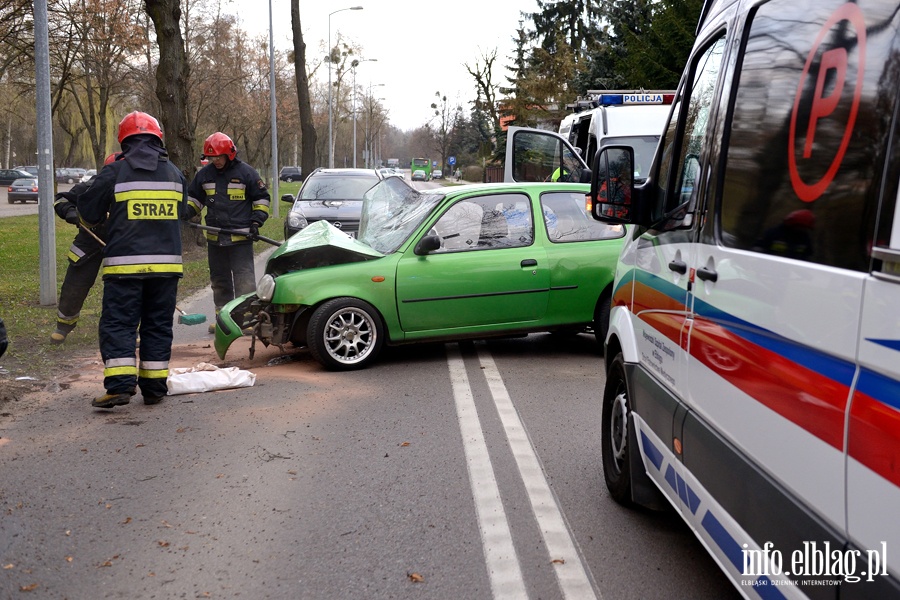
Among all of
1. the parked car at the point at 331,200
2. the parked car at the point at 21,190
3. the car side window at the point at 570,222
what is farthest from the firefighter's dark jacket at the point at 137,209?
the parked car at the point at 21,190

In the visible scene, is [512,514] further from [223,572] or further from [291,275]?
[291,275]

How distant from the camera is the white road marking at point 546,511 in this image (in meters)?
3.66

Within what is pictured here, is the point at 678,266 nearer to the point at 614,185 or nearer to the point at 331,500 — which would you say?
the point at 614,185

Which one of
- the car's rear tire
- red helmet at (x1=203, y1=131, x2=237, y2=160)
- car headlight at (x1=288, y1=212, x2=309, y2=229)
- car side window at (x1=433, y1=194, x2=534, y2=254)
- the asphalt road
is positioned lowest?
the asphalt road

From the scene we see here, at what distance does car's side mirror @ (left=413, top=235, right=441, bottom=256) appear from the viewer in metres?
8.12

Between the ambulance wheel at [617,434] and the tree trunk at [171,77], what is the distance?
1477 centimetres

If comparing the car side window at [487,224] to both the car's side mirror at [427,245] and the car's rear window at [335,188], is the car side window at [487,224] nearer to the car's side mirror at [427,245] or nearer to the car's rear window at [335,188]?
the car's side mirror at [427,245]

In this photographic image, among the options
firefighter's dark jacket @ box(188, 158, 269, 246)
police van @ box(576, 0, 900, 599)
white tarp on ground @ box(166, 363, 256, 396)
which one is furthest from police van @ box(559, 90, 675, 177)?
police van @ box(576, 0, 900, 599)

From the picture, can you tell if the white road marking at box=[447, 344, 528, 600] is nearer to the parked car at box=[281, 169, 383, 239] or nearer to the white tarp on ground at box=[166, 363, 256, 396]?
the white tarp on ground at box=[166, 363, 256, 396]

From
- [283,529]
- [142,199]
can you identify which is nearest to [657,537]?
[283,529]

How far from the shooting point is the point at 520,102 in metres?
44.1

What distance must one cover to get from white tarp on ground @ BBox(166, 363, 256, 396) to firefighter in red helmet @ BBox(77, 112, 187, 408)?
397 millimetres

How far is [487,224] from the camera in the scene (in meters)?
8.42

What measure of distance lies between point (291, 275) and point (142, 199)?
1711 millimetres
